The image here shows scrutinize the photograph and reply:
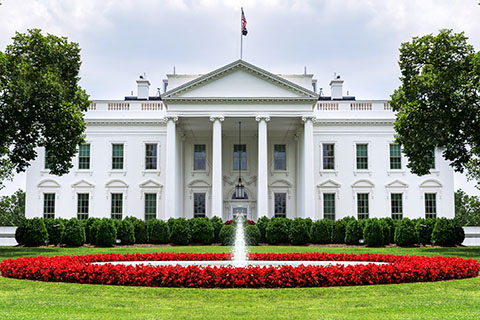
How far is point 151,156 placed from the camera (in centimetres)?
3916

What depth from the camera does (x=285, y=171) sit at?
39.5 m

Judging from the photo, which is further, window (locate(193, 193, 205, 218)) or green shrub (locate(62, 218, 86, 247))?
window (locate(193, 193, 205, 218))

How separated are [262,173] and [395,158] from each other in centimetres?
1101

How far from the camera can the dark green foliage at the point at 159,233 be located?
29984 mm

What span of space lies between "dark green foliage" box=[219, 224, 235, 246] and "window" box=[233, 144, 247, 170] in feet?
34.8

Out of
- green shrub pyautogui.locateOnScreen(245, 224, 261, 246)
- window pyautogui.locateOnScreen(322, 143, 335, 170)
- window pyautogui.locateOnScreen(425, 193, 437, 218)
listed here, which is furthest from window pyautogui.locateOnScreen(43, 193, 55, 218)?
window pyautogui.locateOnScreen(425, 193, 437, 218)

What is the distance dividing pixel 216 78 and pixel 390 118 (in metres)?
13.4

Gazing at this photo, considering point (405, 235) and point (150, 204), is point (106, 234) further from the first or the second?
point (405, 235)

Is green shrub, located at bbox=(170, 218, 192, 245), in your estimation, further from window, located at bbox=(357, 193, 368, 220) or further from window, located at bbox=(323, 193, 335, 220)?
window, located at bbox=(357, 193, 368, 220)

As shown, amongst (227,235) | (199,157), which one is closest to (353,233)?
(227,235)

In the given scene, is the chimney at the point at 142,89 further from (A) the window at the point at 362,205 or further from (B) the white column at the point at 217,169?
(A) the window at the point at 362,205

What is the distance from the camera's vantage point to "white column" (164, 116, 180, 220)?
34062 mm

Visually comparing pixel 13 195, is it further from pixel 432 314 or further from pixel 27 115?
pixel 432 314

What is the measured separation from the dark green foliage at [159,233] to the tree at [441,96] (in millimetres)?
14172
